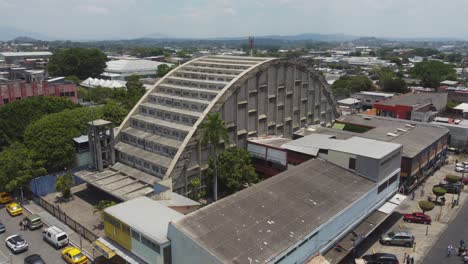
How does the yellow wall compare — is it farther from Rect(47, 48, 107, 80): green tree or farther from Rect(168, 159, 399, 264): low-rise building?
Rect(47, 48, 107, 80): green tree

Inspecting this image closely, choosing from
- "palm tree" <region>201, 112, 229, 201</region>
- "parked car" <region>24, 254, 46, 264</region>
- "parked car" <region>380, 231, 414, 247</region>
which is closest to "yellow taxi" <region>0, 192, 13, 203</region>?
"parked car" <region>24, 254, 46, 264</region>

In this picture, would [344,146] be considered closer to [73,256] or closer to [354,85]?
[73,256]

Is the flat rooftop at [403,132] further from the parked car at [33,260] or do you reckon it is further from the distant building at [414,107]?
the parked car at [33,260]

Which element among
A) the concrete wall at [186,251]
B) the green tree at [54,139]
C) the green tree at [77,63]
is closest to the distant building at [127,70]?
the green tree at [77,63]

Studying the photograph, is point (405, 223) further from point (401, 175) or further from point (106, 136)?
point (106, 136)

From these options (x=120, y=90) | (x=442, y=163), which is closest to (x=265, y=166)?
(x=442, y=163)

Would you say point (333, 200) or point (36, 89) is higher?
point (36, 89)

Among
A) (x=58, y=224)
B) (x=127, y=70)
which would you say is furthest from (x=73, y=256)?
(x=127, y=70)
